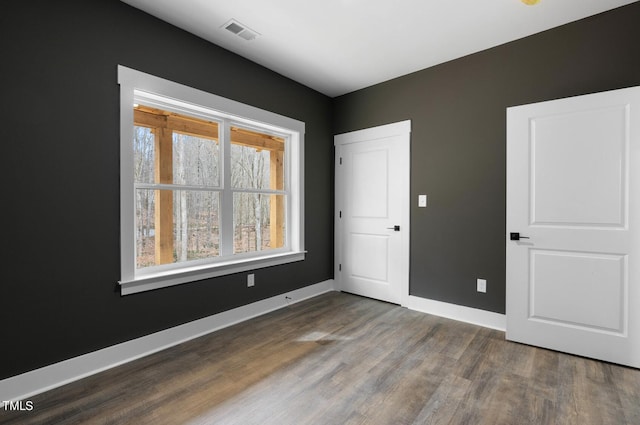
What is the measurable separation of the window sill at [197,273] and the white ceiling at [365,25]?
2.10 metres

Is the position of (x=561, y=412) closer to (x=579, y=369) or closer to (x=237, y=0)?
(x=579, y=369)

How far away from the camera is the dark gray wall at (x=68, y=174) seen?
187cm

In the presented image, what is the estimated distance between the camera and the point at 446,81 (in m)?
3.27

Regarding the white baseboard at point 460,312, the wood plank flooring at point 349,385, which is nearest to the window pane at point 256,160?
the wood plank flooring at point 349,385

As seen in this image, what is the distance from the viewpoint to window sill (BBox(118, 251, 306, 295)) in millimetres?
2365

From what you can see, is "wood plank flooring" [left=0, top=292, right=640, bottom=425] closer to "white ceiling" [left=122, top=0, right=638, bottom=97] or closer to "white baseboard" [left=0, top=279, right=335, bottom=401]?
"white baseboard" [left=0, top=279, right=335, bottom=401]

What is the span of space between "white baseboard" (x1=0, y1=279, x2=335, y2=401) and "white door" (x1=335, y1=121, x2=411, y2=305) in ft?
4.20

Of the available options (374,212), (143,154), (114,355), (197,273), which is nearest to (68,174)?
(143,154)

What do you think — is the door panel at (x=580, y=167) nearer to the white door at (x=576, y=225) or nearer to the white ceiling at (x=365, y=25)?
the white door at (x=576, y=225)

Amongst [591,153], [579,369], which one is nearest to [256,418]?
[579,369]

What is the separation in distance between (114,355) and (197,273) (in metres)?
0.82

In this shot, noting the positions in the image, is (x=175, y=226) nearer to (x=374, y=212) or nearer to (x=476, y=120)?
(x=374, y=212)

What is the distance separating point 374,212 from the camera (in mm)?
3871

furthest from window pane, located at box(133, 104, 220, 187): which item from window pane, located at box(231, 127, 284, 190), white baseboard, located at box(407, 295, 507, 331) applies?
white baseboard, located at box(407, 295, 507, 331)
